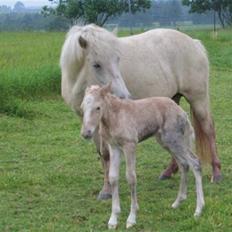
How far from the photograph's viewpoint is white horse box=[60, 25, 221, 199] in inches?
225

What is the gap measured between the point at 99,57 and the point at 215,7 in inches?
1736

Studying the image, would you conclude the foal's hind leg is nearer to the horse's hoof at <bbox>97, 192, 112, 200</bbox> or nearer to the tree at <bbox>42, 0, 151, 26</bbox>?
the horse's hoof at <bbox>97, 192, 112, 200</bbox>

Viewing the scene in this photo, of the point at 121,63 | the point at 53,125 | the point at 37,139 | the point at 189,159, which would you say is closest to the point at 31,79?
the point at 53,125

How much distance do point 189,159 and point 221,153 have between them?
2.51 meters

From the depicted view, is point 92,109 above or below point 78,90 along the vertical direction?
above

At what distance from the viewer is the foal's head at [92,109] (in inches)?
180

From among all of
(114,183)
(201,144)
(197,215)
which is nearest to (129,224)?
(114,183)

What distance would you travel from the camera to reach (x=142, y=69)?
6453mm

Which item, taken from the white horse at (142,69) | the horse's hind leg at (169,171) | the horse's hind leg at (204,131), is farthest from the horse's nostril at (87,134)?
the horse's hind leg at (204,131)

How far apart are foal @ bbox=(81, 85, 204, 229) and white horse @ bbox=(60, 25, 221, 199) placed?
385 millimetres

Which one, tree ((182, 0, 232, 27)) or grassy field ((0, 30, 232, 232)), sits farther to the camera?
tree ((182, 0, 232, 27))

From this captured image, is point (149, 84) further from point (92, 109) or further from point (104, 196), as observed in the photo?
point (92, 109)

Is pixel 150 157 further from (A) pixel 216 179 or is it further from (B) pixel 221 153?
(A) pixel 216 179

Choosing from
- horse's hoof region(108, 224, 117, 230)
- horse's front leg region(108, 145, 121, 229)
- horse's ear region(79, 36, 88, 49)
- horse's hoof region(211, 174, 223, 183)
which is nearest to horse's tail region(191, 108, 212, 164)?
horse's hoof region(211, 174, 223, 183)
